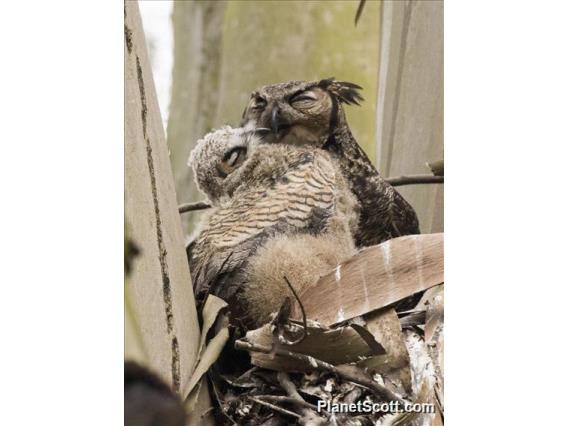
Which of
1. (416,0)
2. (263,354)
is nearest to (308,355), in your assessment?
(263,354)

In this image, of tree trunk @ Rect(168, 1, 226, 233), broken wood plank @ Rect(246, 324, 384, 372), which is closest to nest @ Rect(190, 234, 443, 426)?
broken wood plank @ Rect(246, 324, 384, 372)

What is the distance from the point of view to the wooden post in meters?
1.24

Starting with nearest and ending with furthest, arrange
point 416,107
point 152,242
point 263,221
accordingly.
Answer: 1. point 152,242
2. point 263,221
3. point 416,107

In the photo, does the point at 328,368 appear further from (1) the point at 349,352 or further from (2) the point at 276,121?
(2) the point at 276,121

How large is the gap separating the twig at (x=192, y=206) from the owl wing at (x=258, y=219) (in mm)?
23

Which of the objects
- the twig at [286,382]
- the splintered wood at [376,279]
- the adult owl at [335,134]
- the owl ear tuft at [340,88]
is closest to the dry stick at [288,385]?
the twig at [286,382]

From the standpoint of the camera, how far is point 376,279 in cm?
136

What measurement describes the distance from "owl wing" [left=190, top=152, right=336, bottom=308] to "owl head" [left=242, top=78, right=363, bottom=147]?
0.05 meters

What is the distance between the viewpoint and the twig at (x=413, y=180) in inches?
56.8

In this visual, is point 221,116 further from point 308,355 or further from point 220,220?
point 308,355

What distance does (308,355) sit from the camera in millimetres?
1289

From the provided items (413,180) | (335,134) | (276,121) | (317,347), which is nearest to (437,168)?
(413,180)

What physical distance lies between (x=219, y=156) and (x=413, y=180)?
13.9 inches

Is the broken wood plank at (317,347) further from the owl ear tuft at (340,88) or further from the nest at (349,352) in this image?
the owl ear tuft at (340,88)
